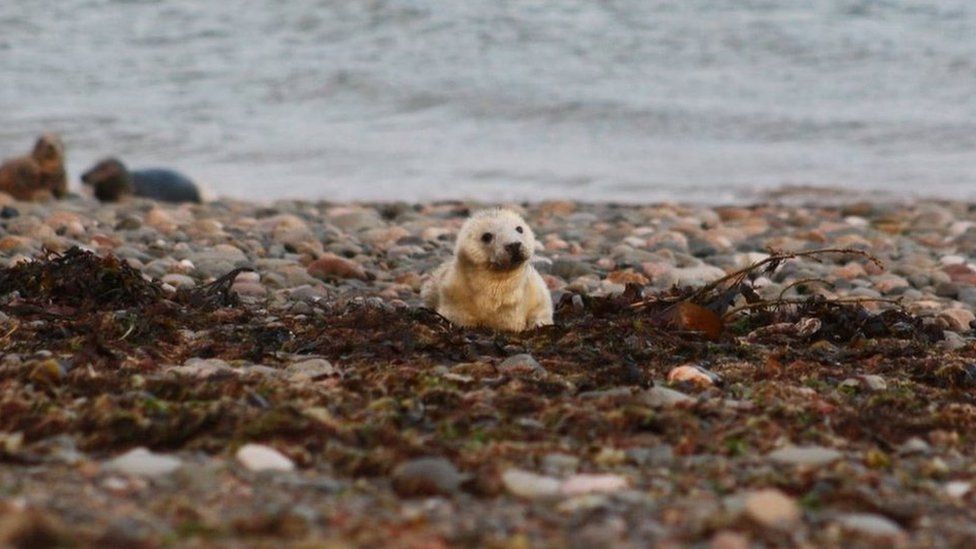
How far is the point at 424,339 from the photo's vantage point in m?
6.29

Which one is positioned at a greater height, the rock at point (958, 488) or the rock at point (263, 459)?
the rock at point (263, 459)

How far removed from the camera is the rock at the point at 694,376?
5664 millimetres

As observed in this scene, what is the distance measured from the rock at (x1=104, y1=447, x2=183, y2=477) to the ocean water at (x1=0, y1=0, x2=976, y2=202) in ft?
33.9

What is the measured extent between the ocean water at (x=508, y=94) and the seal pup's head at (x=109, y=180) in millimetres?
1138

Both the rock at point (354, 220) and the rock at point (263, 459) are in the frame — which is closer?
the rock at point (263, 459)

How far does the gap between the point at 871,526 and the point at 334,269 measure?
561 centimetres

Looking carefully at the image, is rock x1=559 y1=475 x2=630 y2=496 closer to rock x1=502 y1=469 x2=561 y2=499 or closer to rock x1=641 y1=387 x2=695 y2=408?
rock x1=502 y1=469 x2=561 y2=499

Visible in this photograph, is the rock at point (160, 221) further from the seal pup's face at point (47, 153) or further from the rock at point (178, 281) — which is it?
the seal pup's face at point (47, 153)

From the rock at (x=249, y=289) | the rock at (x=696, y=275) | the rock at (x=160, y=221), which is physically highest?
the rock at (x=249, y=289)

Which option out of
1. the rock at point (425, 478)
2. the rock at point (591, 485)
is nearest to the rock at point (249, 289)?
the rock at point (425, 478)

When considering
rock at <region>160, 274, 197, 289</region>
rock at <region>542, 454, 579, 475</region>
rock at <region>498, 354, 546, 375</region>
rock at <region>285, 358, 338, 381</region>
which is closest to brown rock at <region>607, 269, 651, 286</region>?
rock at <region>160, 274, 197, 289</region>

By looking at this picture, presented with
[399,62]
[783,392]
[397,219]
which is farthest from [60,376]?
[399,62]

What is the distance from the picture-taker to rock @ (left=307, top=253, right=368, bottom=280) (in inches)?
352

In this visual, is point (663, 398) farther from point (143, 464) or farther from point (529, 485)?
point (143, 464)
